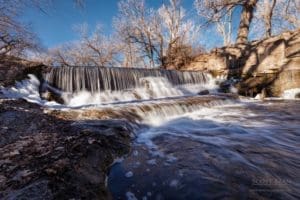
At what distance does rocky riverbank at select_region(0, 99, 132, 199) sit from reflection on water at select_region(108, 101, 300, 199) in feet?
0.74

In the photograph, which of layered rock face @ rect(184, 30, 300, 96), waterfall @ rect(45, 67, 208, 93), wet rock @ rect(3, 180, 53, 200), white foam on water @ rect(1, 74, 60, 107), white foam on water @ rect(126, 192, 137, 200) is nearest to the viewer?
wet rock @ rect(3, 180, 53, 200)

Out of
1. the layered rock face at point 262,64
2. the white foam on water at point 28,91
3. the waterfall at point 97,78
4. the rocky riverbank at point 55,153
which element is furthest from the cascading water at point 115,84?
the rocky riverbank at point 55,153

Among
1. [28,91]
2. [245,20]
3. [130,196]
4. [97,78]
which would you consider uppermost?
[245,20]

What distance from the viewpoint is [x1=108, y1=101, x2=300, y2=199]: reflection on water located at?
71.3 inches

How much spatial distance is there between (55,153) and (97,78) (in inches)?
231

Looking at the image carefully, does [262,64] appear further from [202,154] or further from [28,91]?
[28,91]

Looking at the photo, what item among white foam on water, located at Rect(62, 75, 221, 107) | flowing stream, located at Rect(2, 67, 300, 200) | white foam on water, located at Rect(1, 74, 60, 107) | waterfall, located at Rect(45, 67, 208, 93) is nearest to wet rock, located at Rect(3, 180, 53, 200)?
flowing stream, located at Rect(2, 67, 300, 200)

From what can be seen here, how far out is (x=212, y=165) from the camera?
7.56 ft

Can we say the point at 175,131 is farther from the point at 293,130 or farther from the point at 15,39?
the point at 15,39

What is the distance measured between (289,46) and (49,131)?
37.1ft

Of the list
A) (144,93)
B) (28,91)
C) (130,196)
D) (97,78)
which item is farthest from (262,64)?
(130,196)

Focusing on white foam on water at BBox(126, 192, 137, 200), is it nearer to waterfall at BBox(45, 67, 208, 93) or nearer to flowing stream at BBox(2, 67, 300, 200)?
flowing stream at BBox(2, 67, 300, 200)

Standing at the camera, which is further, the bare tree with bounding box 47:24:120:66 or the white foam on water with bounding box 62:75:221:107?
the bare tree with bounding box 47:24:120:66

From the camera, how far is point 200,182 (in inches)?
76.8
